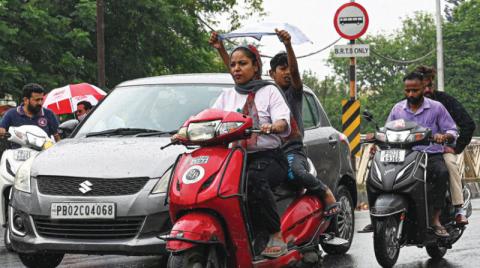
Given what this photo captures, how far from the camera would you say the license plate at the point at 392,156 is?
905 cm

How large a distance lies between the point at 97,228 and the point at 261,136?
1565 millimetres

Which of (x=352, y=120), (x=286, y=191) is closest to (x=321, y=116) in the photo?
(x=286, y=191)

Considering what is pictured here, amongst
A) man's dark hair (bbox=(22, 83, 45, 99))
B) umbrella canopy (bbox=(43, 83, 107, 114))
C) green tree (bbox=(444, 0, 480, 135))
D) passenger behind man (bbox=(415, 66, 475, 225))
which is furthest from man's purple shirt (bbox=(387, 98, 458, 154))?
green tree (bbox=(444, 0, 480, 135))

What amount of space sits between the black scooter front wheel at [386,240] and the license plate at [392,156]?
497mm

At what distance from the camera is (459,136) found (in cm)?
980

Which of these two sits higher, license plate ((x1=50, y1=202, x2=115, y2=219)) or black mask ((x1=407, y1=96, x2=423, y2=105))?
black mask ((x1=407, y1=96, x2=423, y2=105))

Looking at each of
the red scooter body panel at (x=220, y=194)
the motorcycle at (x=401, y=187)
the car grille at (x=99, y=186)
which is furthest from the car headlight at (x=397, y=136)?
the red scooter body panel at (x=220, y=194)

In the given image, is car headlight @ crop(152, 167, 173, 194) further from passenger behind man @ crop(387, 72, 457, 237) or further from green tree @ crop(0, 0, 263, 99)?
green tree @ crop(0, 0, 263, 99)

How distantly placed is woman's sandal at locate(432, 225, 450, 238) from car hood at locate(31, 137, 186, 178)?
93.9 inches

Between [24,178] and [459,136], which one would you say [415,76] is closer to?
[459,136]

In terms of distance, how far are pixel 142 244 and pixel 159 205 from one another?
31 centimetres

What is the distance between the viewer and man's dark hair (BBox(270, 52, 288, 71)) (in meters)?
8.41

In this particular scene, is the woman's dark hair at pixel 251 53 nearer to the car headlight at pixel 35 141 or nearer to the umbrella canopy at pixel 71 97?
the car headlight at pixel 35 141

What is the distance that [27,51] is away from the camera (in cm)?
2944
